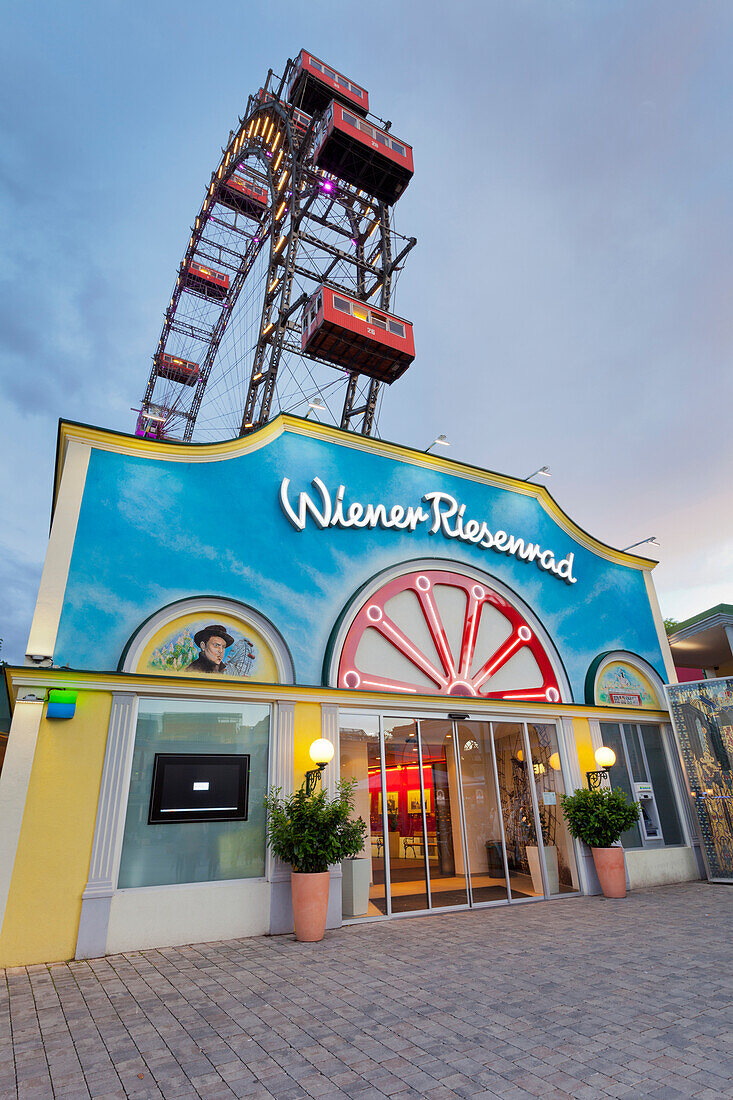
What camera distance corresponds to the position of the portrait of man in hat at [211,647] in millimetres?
7548

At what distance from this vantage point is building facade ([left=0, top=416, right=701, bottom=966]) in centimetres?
652

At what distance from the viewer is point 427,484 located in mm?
10734

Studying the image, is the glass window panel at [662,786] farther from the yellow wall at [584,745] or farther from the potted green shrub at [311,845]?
the potted green shrub at [311,845]

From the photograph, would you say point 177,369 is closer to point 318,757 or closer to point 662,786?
point 318,757

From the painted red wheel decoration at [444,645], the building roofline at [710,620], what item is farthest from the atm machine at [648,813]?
the building roofline at [710,620]

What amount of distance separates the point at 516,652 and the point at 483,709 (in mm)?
1411

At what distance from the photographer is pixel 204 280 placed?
1066 inches

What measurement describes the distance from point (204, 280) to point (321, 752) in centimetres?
2556

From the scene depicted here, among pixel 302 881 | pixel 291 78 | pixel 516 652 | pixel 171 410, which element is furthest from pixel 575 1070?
pixel 171 410

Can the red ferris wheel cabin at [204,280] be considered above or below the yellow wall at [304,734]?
above

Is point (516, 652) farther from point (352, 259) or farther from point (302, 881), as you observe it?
point (352, 259)

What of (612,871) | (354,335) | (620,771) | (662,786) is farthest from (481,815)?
(354,335)

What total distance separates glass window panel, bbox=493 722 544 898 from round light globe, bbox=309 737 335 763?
3.41 m

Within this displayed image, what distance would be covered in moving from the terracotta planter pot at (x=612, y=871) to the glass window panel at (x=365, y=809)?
3.60m
